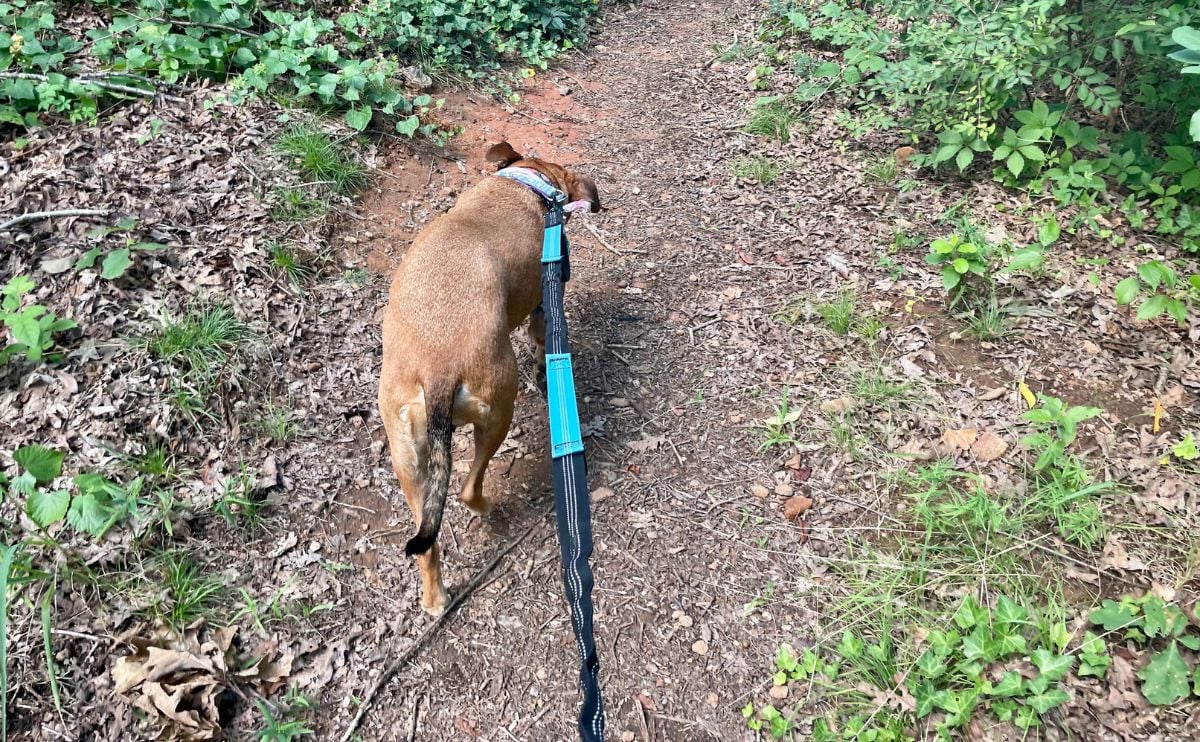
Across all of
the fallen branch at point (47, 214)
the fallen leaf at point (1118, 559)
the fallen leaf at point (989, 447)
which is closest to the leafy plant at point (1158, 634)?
the fallen leaf at point (1118, 559)

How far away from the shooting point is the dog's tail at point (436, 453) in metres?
2.57

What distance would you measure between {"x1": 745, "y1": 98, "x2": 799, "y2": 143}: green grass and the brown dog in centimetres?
370

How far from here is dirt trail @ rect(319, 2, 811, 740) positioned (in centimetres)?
277

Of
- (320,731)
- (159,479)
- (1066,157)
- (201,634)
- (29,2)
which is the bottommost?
(320,731)

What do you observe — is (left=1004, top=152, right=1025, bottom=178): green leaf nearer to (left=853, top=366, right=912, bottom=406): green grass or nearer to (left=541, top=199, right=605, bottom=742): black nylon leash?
(left=853, top=366, right=912, bottom=406): green grass

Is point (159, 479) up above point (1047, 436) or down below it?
below

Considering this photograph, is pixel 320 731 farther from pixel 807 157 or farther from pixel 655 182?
pixel 807 157

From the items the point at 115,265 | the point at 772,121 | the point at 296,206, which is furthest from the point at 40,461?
the point at 772,121

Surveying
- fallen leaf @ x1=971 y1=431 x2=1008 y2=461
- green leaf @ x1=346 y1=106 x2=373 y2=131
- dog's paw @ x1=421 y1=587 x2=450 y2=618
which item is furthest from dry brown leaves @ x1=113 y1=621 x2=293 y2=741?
green leaf @ x1=346 y1=106 x2=373 y2=131

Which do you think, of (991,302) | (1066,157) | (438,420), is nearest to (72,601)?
(438,420)

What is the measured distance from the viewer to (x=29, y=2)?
498 centimetres

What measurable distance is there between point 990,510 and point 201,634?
353 centimetres

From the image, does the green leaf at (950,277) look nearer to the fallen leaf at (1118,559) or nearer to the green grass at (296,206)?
the fallen leaf at (1118,559)

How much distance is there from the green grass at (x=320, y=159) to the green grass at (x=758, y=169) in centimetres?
325
